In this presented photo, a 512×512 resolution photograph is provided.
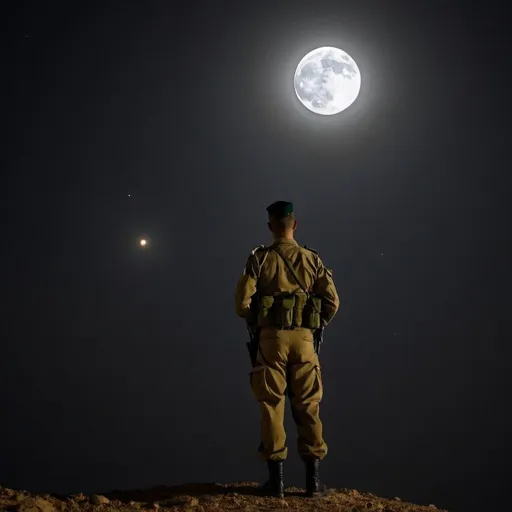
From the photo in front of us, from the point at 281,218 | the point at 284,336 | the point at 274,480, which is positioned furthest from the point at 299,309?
the point at 274,480

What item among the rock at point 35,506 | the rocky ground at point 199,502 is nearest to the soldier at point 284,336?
the rocky ground at point 199,502

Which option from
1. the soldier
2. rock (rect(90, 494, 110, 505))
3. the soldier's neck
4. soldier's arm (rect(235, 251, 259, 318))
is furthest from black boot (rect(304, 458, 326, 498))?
the soldier's neck

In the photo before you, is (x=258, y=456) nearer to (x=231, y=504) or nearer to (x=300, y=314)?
(x=231, y=504)

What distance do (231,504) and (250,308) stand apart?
6.59 feet

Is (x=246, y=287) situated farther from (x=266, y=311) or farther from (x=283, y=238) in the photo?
(x=283, y=238)

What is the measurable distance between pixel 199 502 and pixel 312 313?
226 cm

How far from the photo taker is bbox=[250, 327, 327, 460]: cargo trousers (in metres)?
5.62

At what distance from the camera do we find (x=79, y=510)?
484 centimetres

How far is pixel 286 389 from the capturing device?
597cm

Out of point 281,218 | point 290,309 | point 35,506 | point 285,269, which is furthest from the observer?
point 281,218

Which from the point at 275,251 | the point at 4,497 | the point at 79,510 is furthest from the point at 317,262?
the point at 4,497

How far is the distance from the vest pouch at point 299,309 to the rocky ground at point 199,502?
5.85 ft

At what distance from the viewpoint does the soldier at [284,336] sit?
566 cm

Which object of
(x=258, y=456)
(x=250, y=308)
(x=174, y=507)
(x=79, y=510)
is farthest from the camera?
(x=250, y=308)
